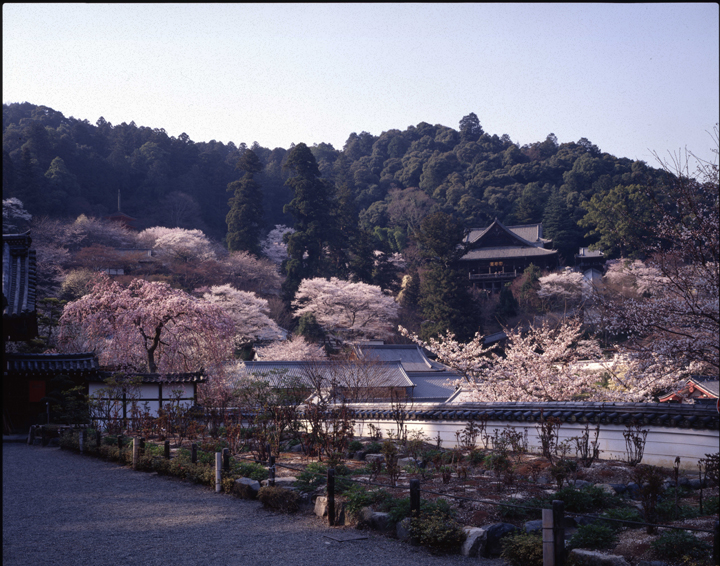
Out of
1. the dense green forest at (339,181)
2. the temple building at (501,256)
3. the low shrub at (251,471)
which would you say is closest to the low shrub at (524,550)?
the low shrub at (251,471)

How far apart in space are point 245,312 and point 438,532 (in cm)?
3121

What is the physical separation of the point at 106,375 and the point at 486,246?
3894 cm

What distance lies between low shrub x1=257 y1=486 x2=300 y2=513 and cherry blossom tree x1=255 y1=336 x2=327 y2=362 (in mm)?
25428

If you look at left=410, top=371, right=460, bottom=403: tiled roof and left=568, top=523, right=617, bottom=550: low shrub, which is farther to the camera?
left=410, top=371, right=460, bottom=403: tiled roof

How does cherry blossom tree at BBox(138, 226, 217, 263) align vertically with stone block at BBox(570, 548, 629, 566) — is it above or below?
above

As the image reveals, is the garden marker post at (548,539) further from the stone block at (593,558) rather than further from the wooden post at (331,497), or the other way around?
the wooden post at (331,497)

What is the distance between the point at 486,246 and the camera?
52281mm

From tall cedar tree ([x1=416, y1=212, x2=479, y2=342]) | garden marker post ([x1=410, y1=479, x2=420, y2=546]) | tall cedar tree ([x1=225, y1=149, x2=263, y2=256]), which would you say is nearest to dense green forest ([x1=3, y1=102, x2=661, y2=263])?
tall cedar tree ([x1=225, y1=149, x2=263, y2=256])

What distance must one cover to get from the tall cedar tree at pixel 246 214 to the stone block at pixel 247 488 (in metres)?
39.6

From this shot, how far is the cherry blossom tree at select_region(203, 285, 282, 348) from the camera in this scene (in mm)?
35938

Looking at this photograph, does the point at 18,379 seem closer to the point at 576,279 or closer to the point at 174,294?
the point at 174,294

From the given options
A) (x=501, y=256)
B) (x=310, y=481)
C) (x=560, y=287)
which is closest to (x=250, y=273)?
(x=501, y=256)

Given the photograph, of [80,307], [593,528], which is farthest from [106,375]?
[593,528]

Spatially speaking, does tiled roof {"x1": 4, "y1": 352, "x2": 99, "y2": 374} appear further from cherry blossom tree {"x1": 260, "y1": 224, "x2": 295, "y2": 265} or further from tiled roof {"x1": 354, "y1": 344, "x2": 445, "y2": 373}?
cherry blossom tree {"x1": 260, "y1": 224, "x2": 295, "y2": 265}
